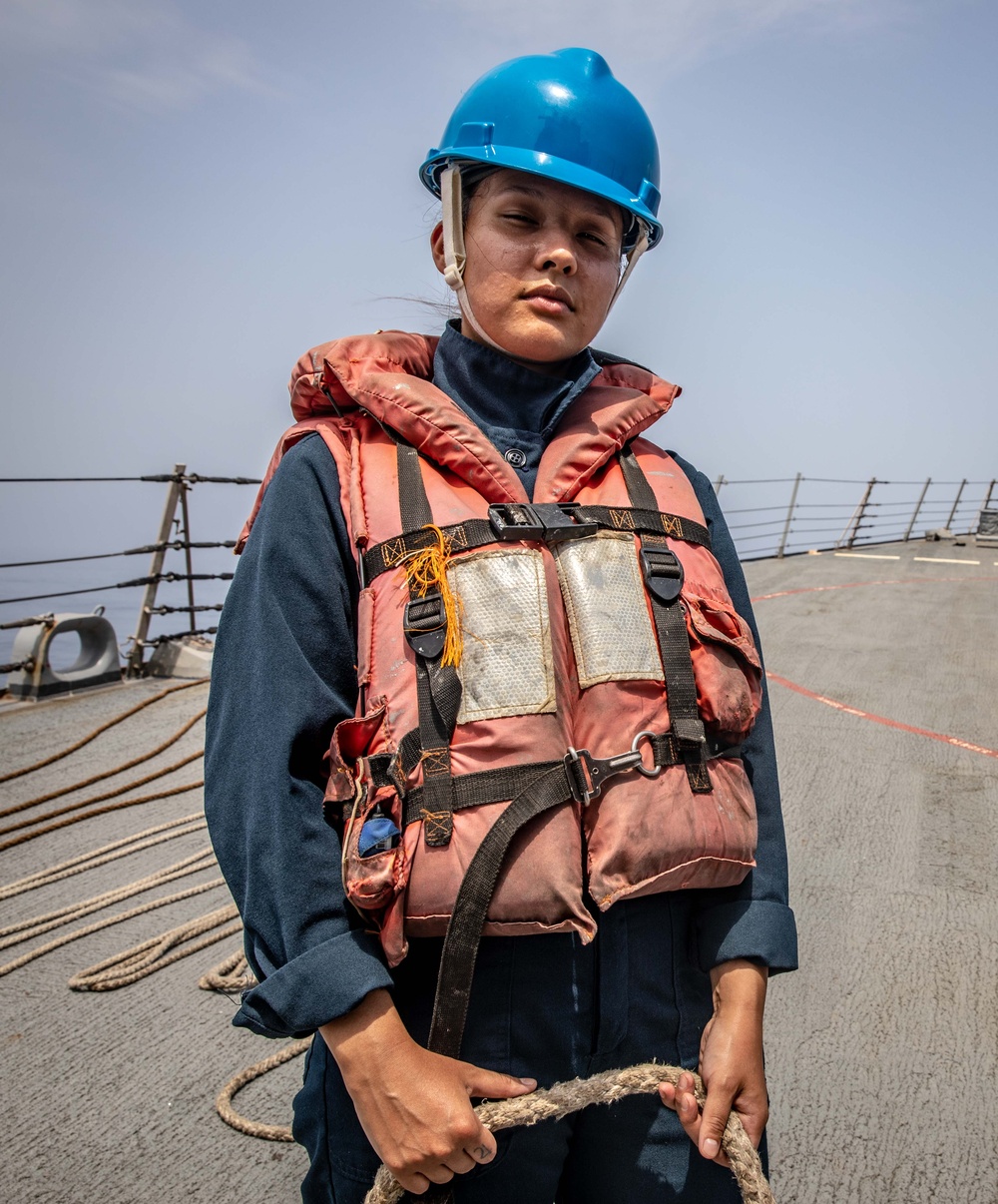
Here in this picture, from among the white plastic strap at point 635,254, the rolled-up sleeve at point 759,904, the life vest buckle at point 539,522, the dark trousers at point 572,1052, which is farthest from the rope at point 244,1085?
the white plastic strap at point 635,254

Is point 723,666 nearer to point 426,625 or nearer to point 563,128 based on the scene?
point 426,625

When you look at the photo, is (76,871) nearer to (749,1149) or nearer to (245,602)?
(245,602)

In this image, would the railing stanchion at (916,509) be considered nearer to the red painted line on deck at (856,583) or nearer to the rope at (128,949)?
the red painted line on deck at (856,583)

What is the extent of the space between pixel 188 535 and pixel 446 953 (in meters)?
5.68

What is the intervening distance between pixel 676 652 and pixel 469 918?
1.49 feet

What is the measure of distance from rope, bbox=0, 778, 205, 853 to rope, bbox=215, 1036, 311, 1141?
1.16 metres

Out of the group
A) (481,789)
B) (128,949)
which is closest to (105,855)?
(128,949)

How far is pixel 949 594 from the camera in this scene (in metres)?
9.32

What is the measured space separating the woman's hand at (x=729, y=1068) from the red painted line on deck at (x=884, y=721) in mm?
2976

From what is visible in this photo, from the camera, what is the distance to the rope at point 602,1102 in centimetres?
100

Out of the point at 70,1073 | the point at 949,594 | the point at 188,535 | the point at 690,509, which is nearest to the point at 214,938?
the point at 70,1073

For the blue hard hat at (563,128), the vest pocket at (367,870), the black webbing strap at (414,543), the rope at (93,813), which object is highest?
the blue hard hat at (563,128)

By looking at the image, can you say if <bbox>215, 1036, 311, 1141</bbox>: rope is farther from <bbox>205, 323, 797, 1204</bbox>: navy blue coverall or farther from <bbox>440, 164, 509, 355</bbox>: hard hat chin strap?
<bbox>440, 164, 509, 355</bbox>: hard hat chin strap

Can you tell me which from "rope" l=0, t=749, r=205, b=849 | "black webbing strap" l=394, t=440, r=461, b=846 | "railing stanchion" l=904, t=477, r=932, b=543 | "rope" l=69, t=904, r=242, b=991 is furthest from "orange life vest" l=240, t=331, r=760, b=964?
"railing stanchion" l=904, t=477, r=932, b=543
